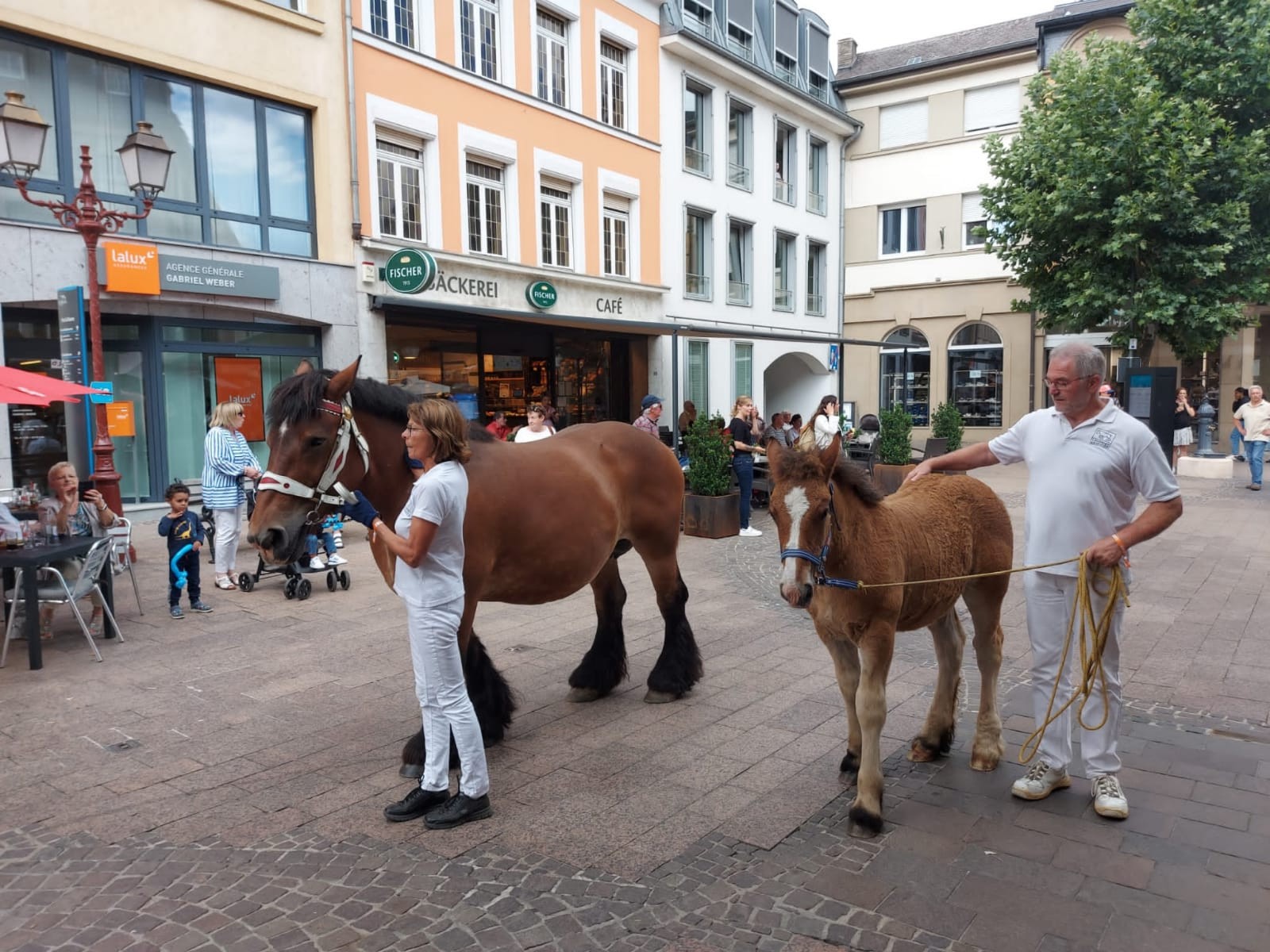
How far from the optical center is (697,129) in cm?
2330

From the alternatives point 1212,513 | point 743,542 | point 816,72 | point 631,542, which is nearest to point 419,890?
point 631,542

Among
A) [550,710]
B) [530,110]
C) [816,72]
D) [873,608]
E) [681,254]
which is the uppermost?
[816,72]

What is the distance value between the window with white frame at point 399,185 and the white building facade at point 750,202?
7.27m

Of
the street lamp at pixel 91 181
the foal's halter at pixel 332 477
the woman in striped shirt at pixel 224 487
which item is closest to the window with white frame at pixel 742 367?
the street lamp at pixel 91 181

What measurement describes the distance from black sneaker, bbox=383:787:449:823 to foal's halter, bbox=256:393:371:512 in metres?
1.34

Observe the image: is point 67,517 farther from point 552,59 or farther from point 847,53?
point 847,53

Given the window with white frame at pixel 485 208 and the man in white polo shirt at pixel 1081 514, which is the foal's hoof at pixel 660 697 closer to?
the man in white polo shirt at pixel 1081 514

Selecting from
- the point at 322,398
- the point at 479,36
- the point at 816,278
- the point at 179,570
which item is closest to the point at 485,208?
the point at 479,36

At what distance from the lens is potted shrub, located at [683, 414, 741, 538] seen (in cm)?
1177

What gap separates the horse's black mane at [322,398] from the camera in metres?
3.87

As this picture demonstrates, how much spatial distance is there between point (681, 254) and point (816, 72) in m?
10.5

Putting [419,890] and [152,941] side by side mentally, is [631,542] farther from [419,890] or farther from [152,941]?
[152,941]

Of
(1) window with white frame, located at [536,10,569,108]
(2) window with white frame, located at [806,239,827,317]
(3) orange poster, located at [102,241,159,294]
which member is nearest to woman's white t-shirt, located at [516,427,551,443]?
(3) orange poster, located at [102,241,159,294]

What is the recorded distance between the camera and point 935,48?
3050cm
